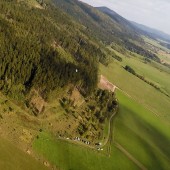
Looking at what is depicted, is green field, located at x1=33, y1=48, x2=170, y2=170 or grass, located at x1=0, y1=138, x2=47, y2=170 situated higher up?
grass, located at x1=0, y1=138, x2=47, y2=170

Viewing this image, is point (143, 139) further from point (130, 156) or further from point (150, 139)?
point (130, 156)

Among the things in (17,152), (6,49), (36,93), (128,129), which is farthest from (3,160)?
(128,129)

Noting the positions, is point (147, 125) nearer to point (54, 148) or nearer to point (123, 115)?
point (123, 115)

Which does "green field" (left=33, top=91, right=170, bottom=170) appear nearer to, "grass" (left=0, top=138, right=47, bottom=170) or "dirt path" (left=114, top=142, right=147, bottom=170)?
"dirt path" (left=114, top=142, right=147, bottom=170)

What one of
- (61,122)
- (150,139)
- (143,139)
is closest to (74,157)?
(61,122)

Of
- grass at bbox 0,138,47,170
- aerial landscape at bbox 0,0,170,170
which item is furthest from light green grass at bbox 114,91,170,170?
grass at bbox 0,138,47,170
